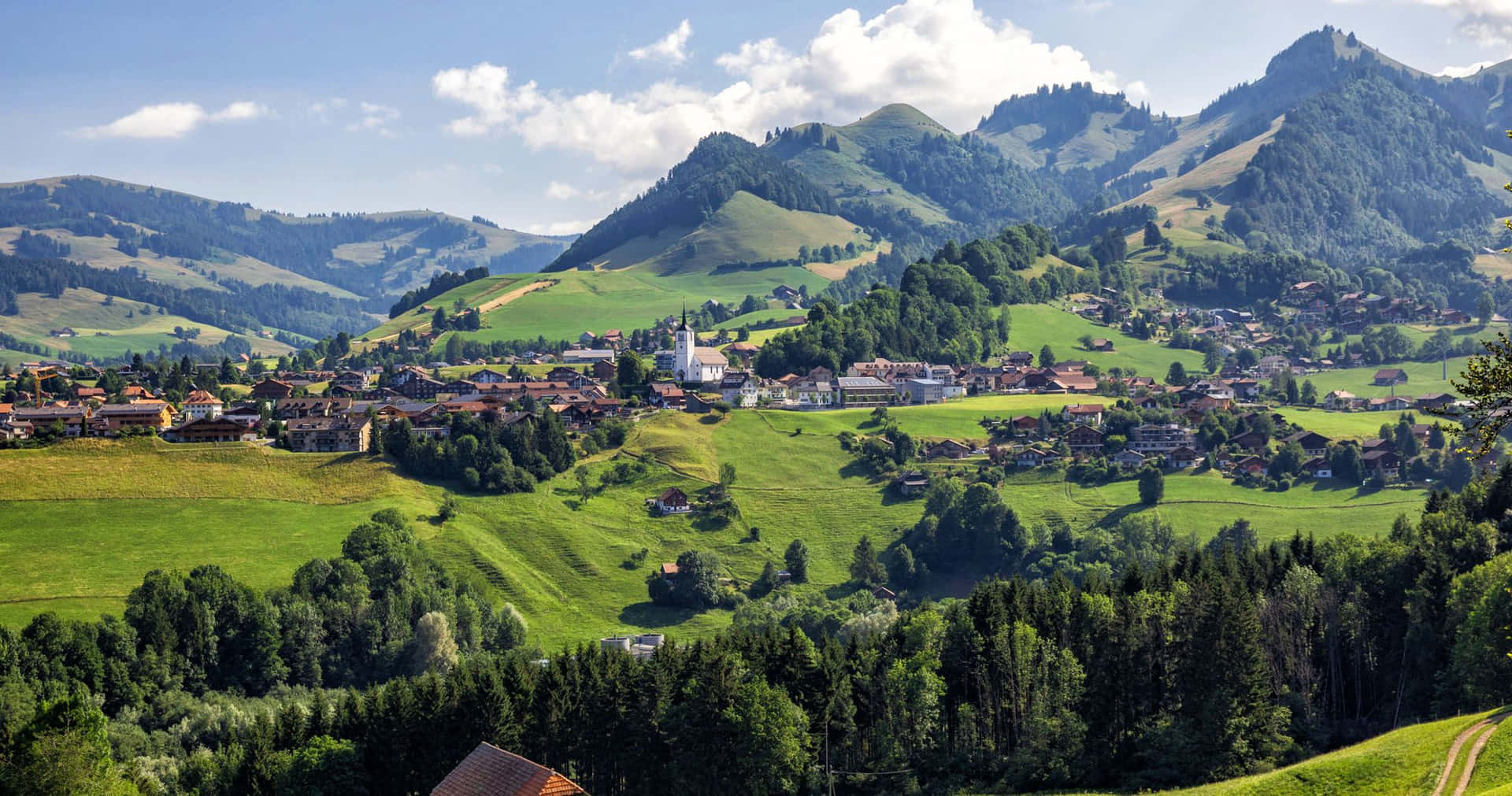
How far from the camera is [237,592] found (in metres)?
100

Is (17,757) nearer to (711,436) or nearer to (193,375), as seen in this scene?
(711,436)

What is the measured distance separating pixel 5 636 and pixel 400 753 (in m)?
36.9

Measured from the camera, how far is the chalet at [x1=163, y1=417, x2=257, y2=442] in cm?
13575

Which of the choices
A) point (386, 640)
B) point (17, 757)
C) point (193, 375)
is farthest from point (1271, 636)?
point (193, 375)

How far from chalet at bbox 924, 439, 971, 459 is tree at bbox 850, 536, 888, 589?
26.8 m

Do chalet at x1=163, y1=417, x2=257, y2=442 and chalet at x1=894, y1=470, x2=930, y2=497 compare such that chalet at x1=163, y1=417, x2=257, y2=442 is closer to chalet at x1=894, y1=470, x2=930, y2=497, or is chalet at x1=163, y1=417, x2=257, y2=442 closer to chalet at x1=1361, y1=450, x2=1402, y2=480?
chalet at x1=894, y1=470, x2=930, y2=497

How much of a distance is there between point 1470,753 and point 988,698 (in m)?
26.9

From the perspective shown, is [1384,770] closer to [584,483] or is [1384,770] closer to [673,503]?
[673,503]

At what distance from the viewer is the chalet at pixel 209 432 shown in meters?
136

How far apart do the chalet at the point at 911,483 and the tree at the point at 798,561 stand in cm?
1882

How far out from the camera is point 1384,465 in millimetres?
140250

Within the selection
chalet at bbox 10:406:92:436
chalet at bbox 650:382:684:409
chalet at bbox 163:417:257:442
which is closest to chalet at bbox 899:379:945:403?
chalet at bbox 650:382:684:409

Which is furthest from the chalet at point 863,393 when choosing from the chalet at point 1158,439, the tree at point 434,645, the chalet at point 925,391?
the tree at point 434,645

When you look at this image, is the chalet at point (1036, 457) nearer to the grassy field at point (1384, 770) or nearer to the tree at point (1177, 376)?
the tree at point (1177, 376)
